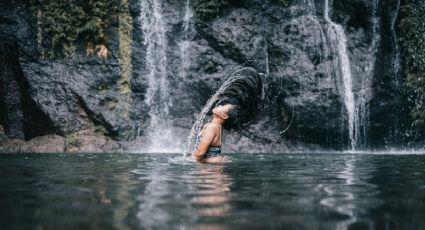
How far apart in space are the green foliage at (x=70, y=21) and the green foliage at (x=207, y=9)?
11.2 feet

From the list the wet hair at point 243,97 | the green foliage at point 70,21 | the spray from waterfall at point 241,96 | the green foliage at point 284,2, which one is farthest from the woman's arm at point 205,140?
the green foliage at point 284,2

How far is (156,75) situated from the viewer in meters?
18.3

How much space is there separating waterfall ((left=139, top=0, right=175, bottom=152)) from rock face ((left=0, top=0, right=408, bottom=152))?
168 millimetres

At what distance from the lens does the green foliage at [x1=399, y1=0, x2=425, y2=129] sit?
17875 mm

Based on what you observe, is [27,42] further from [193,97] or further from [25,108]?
[193,97]

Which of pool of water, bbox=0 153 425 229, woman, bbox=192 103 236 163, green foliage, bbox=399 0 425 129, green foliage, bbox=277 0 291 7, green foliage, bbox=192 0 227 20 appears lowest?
pool of water, bbox=0 153 425 229

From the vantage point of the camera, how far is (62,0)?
60.7 ft

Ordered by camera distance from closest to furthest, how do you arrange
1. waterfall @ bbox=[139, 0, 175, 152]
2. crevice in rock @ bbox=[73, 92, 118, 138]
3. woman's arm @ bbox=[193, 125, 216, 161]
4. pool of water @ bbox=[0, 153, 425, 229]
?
1. pool of water @ bbox=[0, 153, 425, 229]
2. woman's arm @ bbox=[193, 125, 216, 161]
3. crevice in rock @ bbox=[73, 92, 118, 138]
4. waterfall @ bbox=[139, 0, 175, 152]

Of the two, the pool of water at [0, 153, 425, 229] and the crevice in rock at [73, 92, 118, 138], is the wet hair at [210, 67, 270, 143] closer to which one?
the crevice in rock at [73, 92, 118, 138]

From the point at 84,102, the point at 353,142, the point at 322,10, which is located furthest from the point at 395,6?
the point at 84,102

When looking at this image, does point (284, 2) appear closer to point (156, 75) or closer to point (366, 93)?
point (366, 93)

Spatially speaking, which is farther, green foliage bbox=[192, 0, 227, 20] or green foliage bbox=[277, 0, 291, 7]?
green foliage bbox=[277, 0, 291, 7]

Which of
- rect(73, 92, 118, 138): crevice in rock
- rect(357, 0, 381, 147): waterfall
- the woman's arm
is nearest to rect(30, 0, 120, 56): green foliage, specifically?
rect(73, 92, 118, 138): crevice in rock

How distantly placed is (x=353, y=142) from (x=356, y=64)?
307cm
